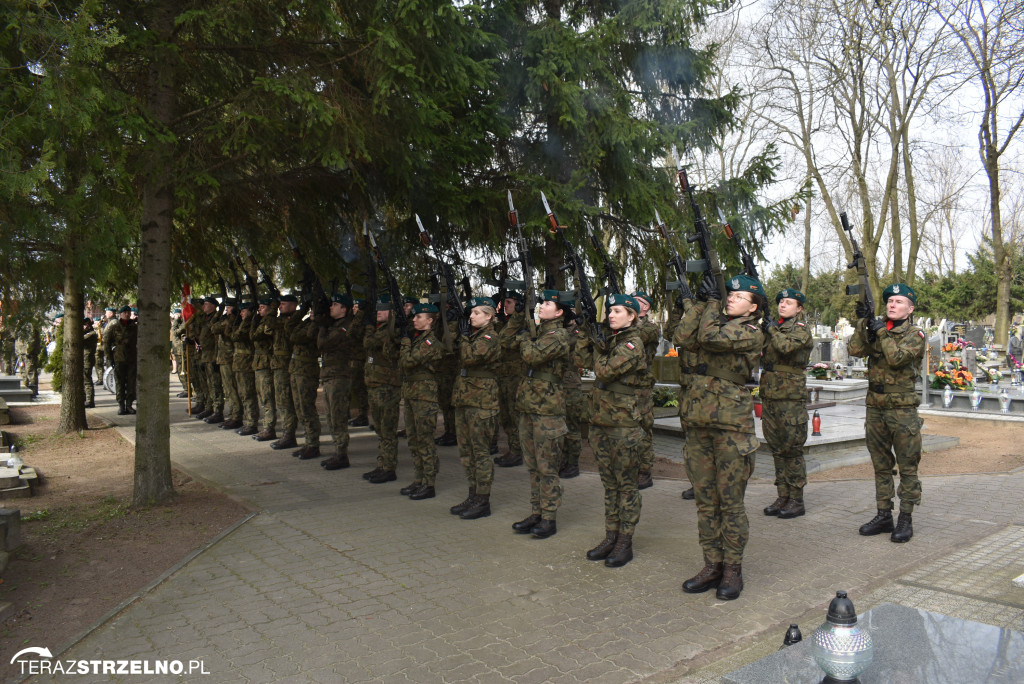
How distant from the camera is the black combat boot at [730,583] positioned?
497 cm

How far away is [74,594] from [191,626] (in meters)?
1.20

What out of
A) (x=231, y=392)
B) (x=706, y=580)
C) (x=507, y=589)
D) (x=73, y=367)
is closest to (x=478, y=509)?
(x=507, y=589)

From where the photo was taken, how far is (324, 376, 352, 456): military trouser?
947cm

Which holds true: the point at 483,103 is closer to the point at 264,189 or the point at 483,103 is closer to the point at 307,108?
the point at 264,189

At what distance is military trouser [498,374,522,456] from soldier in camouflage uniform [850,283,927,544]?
14.6ft

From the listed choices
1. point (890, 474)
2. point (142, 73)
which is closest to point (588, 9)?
point (142, 73)

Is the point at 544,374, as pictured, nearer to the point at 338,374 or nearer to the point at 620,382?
the point at 620,382

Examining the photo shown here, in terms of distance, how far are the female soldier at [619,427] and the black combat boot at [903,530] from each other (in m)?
2.41

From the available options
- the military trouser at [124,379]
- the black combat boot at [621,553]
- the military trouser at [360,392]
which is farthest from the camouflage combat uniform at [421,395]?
the military trouser at [124,379]

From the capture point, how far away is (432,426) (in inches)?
309

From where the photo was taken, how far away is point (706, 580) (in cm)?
512

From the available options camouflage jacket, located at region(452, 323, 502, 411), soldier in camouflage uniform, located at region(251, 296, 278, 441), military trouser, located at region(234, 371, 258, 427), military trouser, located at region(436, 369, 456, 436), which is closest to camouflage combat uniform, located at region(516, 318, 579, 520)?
camouflage jacket, located at region(452, 323, 502, 411)

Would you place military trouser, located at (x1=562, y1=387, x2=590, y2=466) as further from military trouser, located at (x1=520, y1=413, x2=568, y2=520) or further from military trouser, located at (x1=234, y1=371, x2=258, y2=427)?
military trouser, located at (x1=234, y1=371, x2=258, y2=427)

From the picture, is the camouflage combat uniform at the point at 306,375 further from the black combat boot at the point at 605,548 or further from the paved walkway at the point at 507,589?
the black combat boot at the point at 605,548
